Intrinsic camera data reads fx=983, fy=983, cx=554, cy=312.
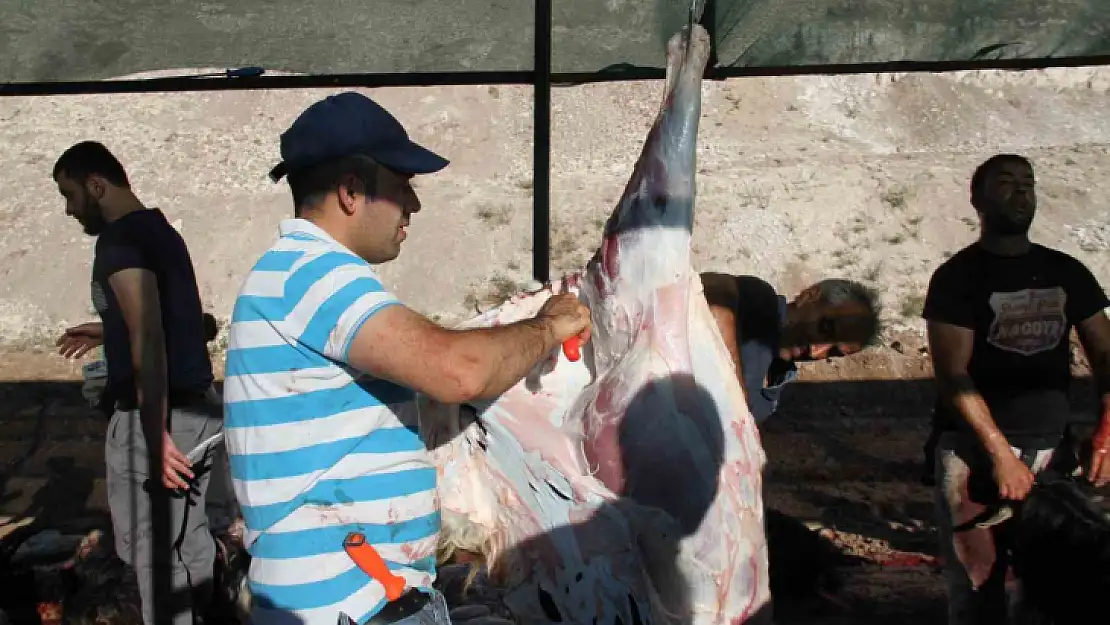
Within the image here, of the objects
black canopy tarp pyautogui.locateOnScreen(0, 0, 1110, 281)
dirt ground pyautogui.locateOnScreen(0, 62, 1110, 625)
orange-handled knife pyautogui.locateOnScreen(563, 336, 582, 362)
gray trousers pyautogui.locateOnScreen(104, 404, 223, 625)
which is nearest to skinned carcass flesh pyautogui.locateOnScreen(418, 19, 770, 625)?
orange-handled knife pyautogui.locateOnScreen(563, 336, 582, 362)

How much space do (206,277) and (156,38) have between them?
23.8 feet

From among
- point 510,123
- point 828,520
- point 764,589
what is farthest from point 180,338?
point 510,123

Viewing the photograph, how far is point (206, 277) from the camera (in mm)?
10312

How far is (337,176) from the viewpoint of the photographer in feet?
5.77

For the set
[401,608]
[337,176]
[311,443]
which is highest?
[337,176]

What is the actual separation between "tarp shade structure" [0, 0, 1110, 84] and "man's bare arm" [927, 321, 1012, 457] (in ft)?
3.20

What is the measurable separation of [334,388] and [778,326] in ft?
3.93

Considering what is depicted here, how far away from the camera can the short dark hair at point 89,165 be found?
337 centimetres

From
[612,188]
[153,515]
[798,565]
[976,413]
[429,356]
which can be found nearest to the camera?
[429,356]

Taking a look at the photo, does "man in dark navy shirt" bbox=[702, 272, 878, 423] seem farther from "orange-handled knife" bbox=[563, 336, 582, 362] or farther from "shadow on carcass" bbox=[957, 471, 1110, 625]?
"shadow on carcass" bbox=[957, 471, 1110, 625]

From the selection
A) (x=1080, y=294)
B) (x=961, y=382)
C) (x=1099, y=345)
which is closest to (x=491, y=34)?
(x=961, y=382)

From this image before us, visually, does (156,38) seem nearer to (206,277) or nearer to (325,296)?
(325,296)

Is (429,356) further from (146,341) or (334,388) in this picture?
(146,341)

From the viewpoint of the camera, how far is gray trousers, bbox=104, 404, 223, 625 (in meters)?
3.35
